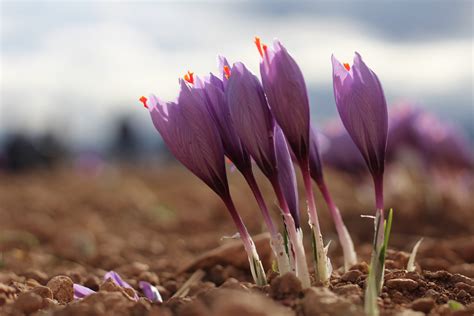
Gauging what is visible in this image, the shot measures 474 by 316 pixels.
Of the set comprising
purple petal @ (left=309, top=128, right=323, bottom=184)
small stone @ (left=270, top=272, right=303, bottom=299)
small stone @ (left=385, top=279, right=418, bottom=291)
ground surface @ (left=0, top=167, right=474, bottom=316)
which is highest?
purple petal @ (left=309, top=128, right=323, bottom=184)

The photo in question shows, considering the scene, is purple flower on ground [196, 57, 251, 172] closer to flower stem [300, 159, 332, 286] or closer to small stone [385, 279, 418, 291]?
flower stem [300, 159, 332, 286]

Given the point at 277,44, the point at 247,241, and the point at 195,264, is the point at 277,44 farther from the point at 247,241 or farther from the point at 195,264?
the point at 195,264

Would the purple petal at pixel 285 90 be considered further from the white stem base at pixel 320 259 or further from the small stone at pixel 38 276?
the small stone at pixel 38 276

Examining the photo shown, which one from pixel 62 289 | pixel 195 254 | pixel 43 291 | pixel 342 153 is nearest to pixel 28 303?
pixel 43 291

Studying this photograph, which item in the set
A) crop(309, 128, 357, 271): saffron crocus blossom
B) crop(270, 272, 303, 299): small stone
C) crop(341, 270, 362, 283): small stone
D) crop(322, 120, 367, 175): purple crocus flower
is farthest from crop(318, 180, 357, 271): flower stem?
crop(322, 120, 367, 175): purple crocus flower

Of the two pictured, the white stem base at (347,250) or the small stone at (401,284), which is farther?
the white stem base at (347,250)

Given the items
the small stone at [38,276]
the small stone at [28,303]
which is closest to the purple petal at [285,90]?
the small stone at [28,303]

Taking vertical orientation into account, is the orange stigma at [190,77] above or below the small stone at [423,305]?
above
